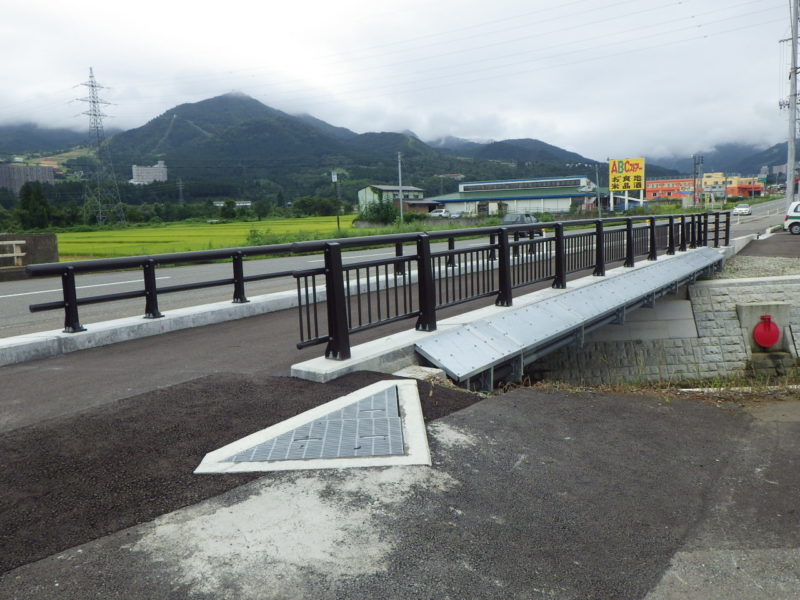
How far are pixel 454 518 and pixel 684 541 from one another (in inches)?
50.7

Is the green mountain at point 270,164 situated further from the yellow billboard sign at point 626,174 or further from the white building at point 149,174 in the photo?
the yellow billboard sign at point 626,174

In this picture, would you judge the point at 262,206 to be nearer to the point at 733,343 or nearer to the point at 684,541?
the point at 733,343

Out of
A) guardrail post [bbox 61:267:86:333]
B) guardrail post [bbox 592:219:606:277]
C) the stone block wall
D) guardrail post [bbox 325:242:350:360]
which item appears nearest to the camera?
guardrail post [bbox 325:242:350:360]

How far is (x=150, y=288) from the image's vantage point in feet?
27.5

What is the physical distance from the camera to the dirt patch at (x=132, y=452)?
3.44 m

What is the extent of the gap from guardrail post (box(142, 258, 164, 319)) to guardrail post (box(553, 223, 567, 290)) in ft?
19.6

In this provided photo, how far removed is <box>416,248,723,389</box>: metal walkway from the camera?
271 inches

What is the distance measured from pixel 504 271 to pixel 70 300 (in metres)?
5.41

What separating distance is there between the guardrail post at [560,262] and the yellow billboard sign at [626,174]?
187ft

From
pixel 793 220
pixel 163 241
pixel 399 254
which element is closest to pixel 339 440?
pixel 399 254

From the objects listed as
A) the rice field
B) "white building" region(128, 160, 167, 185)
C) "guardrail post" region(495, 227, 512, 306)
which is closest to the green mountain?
"white building" region(128, 160, 167, 185)

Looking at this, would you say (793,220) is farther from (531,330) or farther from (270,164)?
(270,164)

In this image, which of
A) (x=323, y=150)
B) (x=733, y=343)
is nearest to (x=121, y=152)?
(x=323, y=150)

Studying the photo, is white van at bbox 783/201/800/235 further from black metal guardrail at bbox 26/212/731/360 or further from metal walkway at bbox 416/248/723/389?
metal walkway at bbox 416/248/723/389
